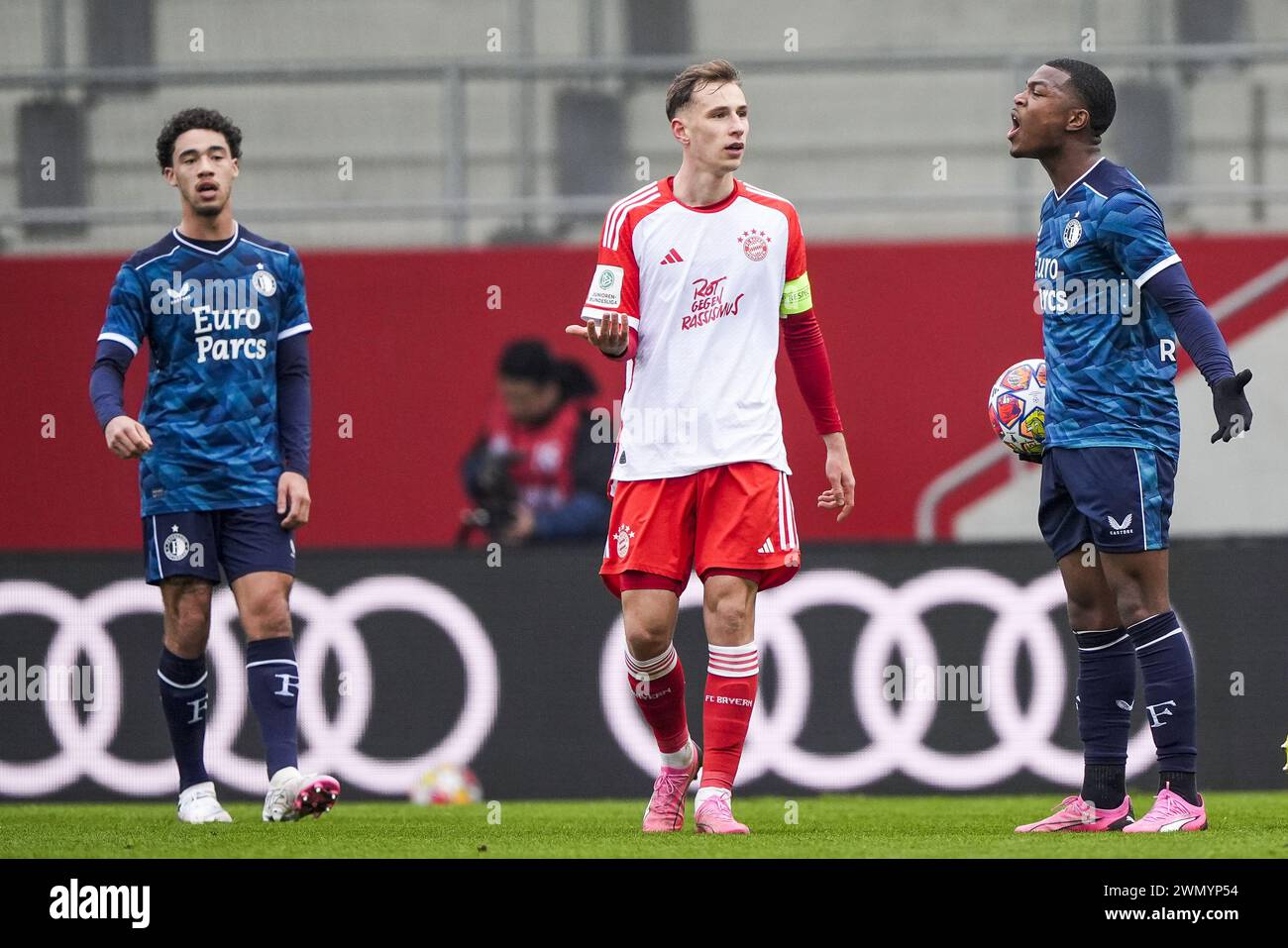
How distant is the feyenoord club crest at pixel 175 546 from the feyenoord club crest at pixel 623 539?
1.55 meters

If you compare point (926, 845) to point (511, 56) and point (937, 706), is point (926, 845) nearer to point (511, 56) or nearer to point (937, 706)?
point (937, 706)

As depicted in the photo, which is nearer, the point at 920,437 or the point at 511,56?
the point at 920,437

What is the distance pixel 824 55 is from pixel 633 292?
6547mm

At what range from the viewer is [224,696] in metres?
8.49

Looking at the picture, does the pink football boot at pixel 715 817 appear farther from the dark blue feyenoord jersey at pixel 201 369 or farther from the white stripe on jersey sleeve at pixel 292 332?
the white stripe on jersey sleeve at pixel 292 332

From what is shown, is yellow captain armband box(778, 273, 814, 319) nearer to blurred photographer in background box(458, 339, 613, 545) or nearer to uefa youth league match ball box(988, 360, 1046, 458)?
uefa youth league match ball box(988, 360, 1046, 458)

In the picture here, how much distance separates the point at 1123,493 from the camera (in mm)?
5285

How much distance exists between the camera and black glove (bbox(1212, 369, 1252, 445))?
4973 mm

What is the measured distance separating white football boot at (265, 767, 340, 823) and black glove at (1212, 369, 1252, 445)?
9.33ft

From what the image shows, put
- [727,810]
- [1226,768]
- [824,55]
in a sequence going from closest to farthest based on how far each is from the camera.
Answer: [727,810] < [1226,768] < [824,55]

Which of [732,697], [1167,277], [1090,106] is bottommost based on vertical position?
[732,697]

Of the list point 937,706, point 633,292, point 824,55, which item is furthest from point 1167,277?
point 824,55

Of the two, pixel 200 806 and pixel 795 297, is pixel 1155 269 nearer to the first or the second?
pixel 795 297

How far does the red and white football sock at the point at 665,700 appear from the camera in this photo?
18.6 ft
